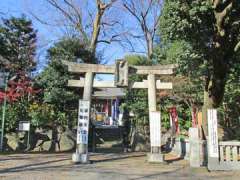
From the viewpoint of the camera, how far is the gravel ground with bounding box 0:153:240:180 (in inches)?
487

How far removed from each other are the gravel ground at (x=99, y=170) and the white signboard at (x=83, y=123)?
37.1 inches

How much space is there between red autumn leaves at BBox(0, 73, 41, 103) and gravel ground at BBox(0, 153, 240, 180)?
5338mm

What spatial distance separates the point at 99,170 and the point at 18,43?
13358 millimetres

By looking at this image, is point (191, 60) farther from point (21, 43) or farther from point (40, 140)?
point (21, 43)

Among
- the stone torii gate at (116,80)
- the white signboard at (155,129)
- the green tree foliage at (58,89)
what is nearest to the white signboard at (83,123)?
the stone torii gate at (116,80)

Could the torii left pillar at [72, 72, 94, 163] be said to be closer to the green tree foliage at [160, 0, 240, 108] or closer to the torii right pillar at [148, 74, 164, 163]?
the torii right pillar at [148, 74, 164, 163]

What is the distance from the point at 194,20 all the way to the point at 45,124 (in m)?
11.1

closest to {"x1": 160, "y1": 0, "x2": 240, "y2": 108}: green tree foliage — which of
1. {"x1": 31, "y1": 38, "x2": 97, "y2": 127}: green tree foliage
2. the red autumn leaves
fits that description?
{"x1": 31, "y1": 38, "x2": 97, "y2": 127}: green tree foliage

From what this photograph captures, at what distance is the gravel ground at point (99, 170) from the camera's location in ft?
40.6

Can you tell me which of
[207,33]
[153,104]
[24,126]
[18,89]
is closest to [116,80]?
[153,104]

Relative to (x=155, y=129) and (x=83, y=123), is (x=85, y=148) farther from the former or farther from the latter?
(x=155, y=129)

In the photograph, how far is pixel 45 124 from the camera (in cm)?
2234

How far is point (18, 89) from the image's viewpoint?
22188 mm

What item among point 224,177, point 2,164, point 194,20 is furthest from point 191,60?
point 2,164
